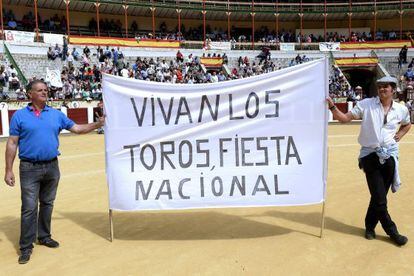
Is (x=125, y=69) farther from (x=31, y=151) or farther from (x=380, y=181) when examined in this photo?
(x=380, y=181)

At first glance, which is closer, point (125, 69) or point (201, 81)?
point (125, 69)

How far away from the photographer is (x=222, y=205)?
14.0 ft

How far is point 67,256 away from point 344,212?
304 cm

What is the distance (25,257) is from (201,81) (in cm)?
2243

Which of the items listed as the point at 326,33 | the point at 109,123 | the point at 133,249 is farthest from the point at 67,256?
the point at 326,33

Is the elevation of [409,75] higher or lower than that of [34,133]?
higher

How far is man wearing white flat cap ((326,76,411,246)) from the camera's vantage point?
3967mm

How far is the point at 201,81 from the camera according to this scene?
25781 millimetres

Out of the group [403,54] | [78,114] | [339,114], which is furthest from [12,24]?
[339,114]

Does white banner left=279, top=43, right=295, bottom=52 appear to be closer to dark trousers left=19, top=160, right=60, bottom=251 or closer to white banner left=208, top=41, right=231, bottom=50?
white banner left=208, top=41, right=231, bottom=50

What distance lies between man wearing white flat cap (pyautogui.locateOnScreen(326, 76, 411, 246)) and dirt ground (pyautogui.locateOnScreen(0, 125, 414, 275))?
313mm

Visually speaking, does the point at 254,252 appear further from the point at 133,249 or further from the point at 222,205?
the point at 133,249

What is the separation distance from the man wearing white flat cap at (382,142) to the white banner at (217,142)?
379mm

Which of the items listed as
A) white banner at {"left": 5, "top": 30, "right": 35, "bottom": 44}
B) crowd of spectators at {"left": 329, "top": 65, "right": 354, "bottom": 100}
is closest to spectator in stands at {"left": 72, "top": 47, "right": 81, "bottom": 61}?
white banner at {"left": 5, "top": 30, "right": 35, "bottom": 44}
